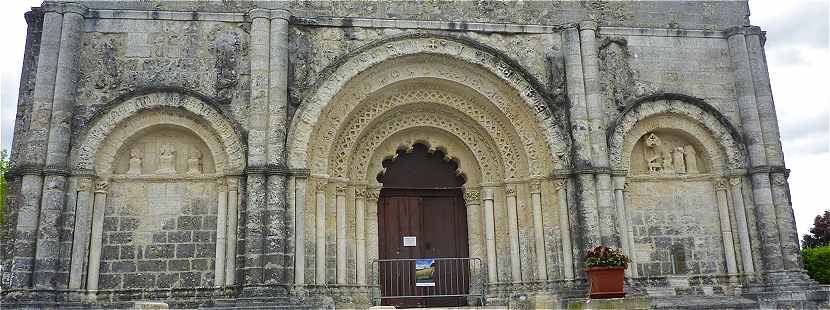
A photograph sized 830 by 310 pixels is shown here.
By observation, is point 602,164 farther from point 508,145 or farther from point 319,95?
point 319,95

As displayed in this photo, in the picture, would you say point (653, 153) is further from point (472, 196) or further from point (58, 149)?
point (58, 149)

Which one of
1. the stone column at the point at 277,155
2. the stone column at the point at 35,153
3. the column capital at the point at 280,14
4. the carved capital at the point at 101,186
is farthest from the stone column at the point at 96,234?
the column capital at the point at 280,14

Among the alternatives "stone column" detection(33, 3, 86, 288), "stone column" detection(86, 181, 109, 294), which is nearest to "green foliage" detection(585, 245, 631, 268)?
"stone column" detection(86, 181, 109, 294)

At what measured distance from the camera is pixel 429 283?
41.8ft

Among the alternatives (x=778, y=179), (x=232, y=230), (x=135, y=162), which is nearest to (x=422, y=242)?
(x=232, y=230)

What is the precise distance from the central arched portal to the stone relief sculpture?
145 inches

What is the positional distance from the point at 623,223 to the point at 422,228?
12.5ft

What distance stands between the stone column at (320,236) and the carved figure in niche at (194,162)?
208 centimetres

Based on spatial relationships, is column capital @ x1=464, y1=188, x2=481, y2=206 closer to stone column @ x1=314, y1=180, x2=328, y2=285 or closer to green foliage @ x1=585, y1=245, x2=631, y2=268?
stone column @ x1=314, y1=180, x2=328, y2=285

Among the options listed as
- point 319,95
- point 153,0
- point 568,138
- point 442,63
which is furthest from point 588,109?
point 153,0

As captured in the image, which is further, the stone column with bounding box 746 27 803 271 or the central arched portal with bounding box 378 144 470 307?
the central arched portal with bounding box 378 144 470 307

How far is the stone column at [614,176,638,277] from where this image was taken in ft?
39.5

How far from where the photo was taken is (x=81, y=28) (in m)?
11.5

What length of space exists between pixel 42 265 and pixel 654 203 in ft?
34.9
